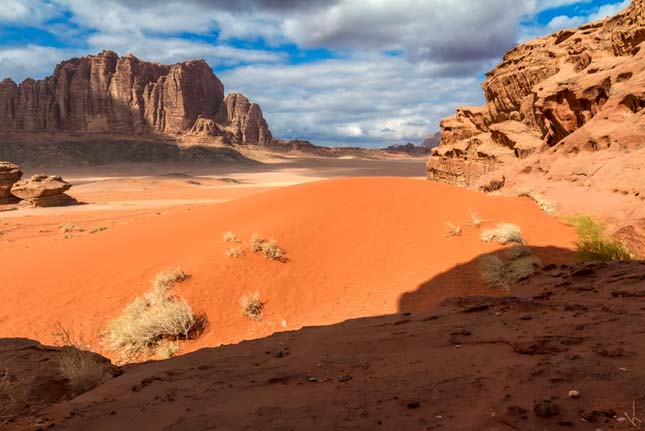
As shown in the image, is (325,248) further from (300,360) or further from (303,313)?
(300,360)

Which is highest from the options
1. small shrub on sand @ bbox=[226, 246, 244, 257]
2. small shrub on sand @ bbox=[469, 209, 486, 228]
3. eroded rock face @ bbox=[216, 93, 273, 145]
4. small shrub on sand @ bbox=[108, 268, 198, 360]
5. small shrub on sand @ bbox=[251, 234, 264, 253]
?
eroded rock face @ bbox=[216, 93, 273, 145]

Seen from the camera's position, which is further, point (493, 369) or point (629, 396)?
point (493, 369)

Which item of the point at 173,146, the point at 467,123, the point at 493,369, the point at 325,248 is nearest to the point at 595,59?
the point at 467,123

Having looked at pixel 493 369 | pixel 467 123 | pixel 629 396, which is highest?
pixel 467 123

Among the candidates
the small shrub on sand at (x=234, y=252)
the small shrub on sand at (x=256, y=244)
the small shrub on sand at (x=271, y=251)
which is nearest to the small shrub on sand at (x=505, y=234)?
the small shrub on sand at (x=271, y=251)

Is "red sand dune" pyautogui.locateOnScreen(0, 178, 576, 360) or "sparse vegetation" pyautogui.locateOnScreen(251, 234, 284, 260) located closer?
"red sand dune" pyautogui.locateOnScreen(0, 178, 576, 360)

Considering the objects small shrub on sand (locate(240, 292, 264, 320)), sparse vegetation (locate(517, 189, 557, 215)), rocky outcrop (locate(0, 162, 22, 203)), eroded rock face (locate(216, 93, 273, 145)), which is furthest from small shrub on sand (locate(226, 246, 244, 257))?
eroded rock face (locate(216, 93, 273, 145))

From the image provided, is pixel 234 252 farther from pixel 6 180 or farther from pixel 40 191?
pixel 6 180

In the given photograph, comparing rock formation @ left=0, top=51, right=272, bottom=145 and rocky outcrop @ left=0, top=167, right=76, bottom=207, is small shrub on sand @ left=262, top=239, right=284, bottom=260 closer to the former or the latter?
rocky outcrop @ left=0, top=167, right=76, bottom=207

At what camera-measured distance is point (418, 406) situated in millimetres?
2650

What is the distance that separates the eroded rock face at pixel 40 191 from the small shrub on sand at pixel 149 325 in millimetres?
32407

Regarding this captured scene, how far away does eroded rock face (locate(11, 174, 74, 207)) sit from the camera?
33.0 m

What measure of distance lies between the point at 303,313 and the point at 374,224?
362 centimetres

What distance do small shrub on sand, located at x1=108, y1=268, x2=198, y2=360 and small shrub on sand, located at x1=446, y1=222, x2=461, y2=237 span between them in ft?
19.1
